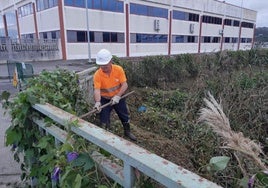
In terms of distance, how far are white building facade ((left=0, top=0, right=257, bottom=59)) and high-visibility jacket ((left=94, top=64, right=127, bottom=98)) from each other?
533 inches

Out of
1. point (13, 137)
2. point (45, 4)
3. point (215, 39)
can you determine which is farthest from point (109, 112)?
point (215, 39)

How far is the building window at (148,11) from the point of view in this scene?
29.6 meters

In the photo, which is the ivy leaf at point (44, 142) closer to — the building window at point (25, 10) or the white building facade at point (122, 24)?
the white building facade at point (122, 24)

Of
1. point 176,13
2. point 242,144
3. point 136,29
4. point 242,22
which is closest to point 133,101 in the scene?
point 242,144

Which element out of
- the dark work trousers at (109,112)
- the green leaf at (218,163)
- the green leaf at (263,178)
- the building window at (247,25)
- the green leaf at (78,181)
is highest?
the building window at (247,25)

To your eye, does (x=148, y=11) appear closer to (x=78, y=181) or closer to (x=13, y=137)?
(x=13, y=137)

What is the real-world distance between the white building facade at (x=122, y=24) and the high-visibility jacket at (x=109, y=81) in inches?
533

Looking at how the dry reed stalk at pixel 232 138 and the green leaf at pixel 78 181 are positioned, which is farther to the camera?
the green leaf at pixel 78 181

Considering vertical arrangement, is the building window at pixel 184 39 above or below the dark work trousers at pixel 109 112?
above

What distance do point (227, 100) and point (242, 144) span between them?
488cm

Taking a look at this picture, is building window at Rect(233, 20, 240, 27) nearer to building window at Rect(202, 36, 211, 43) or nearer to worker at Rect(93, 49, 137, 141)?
building window at Rect(202, 36, 211, 43)

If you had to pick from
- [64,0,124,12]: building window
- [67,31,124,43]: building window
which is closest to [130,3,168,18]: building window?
[64,0,124,12]: building window

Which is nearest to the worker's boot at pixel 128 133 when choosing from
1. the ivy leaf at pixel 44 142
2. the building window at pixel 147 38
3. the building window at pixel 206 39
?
the ivy leaf at pixel 44 142

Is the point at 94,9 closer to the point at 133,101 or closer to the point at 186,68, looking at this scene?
the point at 186,68
